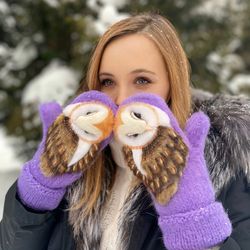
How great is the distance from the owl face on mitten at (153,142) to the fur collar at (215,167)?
0.13 metres

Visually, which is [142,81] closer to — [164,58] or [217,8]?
[164,58]

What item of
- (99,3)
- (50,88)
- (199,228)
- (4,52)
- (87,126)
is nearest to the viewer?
(199,228)

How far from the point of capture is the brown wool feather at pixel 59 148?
1164 mm

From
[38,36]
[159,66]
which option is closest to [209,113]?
[159,66]

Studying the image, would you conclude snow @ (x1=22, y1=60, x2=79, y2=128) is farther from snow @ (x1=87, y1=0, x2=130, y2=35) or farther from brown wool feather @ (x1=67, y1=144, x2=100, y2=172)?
brown wool feather @ (x1=67, y1=144, x2=100, y2=172)

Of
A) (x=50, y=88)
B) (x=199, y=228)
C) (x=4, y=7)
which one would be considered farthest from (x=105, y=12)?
(x=199, y=228)

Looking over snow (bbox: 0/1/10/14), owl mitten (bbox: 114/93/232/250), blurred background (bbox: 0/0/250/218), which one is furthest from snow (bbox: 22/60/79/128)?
owl mitten (bbox: 114/93/232/250)

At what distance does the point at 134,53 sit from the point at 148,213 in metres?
0.41

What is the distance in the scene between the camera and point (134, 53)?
1168 millimetres

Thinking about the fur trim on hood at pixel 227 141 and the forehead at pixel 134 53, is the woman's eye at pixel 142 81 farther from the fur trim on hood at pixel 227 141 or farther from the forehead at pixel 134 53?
the fur trim on hood at pixel 227 141

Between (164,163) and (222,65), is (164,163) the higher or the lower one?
the higher one

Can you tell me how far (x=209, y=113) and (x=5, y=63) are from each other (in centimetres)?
357

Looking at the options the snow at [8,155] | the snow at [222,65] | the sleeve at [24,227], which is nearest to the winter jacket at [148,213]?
the sleeve at [24,227]

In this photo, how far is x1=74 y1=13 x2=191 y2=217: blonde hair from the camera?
3.94 ft
